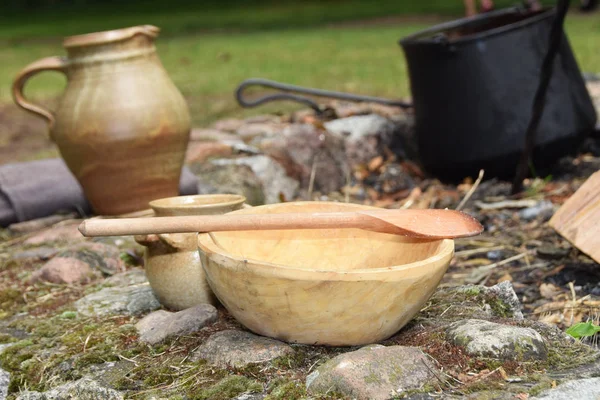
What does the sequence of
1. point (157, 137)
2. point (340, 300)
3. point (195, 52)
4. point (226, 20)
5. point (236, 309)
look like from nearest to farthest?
point (340, 300), point (236, 309), point (157, 137), point (195, 52), point (226, 20)

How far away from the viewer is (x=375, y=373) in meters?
1.52

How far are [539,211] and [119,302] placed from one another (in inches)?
73.3

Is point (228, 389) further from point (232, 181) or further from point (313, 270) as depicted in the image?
point (232, 181)

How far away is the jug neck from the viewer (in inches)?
123

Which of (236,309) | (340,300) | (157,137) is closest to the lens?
(340,300)

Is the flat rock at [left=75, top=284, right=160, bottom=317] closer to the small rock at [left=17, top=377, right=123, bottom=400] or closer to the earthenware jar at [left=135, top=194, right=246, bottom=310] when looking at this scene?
the earthenware jar at [left=135, top=194, right=246, bottom=310]

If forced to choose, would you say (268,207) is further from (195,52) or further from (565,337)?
(195,52)

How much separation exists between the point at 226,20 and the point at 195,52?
22.2 feet

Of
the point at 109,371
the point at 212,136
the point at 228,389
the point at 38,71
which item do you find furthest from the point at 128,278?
A: the point at 212,136

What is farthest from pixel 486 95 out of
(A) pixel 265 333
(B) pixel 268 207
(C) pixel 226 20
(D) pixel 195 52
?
(C) pixel 226 20

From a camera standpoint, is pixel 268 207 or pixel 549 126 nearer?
pixel 268 207

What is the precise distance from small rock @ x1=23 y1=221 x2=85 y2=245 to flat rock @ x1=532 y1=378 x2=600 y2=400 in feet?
6.60

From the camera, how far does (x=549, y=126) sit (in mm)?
3705

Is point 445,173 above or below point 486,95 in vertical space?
below
